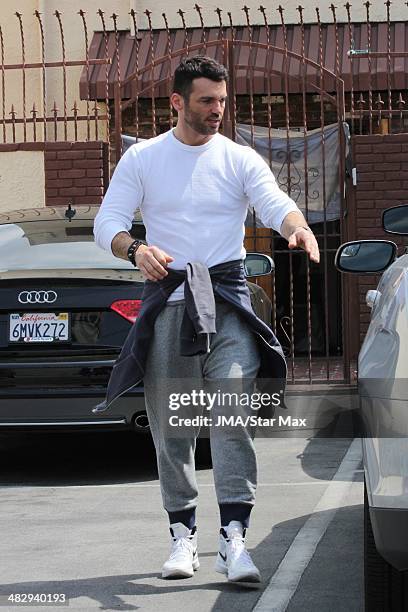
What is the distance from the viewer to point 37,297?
7.39m

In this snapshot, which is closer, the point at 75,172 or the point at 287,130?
the point at 287,130

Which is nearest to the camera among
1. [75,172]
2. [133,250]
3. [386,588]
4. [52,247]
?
[386,588]

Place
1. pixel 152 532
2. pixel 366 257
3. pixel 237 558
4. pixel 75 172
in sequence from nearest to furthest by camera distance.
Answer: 1. pixel 237 558
2. pixel 366 257
3. pixel 152 532
4. pixel 75 172

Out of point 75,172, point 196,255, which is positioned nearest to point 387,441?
point 196,255

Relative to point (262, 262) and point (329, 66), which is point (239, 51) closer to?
point (329, 66)

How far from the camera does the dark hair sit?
16.3 ft

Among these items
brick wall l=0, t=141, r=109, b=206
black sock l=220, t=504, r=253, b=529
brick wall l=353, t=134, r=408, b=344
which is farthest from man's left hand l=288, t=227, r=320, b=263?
brick wall l=0, t=141, r=109, b=206

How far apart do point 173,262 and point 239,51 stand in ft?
31.8

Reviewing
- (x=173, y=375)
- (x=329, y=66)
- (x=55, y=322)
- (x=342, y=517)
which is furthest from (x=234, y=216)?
(x=329, y=66)

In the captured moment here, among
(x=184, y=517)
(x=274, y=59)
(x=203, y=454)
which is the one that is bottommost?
(x=203, y=454)

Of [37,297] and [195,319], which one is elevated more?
[195,319]

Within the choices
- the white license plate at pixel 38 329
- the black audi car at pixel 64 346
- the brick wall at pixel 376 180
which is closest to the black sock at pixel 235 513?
the black audi car at pixel 64 346

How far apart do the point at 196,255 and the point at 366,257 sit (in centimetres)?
92

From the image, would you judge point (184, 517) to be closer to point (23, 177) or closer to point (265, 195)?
point (265, 195)
